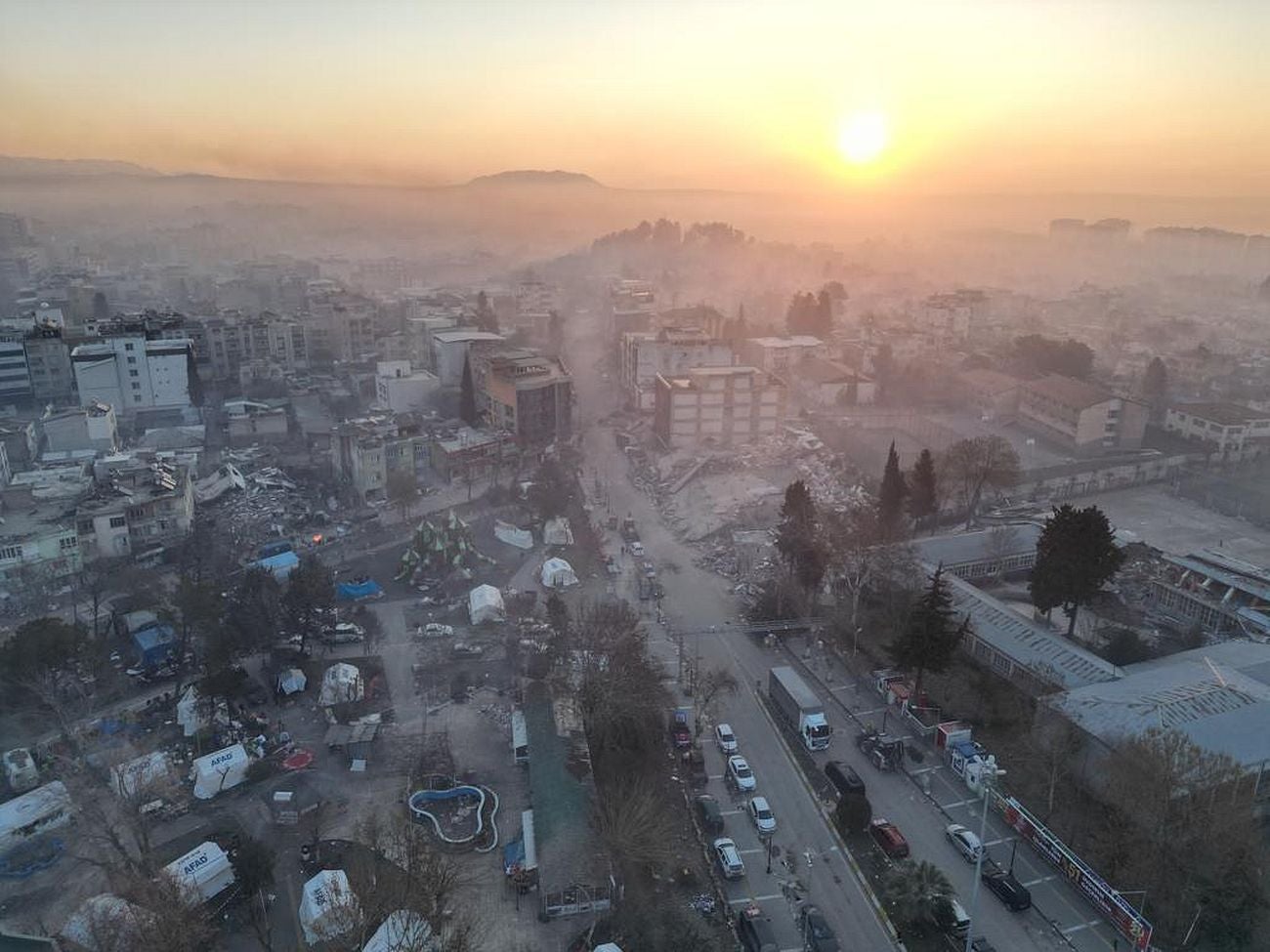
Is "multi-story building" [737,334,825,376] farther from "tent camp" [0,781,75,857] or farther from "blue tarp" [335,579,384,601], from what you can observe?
"tent camp" [0,781,75,857]

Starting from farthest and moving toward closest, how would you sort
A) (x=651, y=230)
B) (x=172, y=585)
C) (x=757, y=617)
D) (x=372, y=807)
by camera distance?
(x=651, y=230) < (x=172, y=585) < (x=757, y=617) < (x=372, y=807)

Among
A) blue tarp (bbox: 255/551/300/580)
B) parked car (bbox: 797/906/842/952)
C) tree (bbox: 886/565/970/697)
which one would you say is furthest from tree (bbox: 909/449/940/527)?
blue tarp (bbox: 255/551/300/580)

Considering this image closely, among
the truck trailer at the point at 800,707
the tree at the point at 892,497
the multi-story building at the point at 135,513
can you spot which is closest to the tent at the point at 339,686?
the truck trailer at the point at 800,707

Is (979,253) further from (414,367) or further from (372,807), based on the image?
(372,807)

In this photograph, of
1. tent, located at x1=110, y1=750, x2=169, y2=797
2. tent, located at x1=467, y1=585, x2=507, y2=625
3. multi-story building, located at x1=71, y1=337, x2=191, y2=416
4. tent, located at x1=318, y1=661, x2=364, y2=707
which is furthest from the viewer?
multi-story building, located at x1=71, y1=337, x2=191, y2=416

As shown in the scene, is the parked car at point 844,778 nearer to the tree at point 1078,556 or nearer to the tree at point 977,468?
the tree at point 1078,556

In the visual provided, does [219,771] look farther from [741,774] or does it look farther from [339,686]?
[741,774]

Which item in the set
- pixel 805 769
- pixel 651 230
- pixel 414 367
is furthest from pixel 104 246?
pixel 805 769
